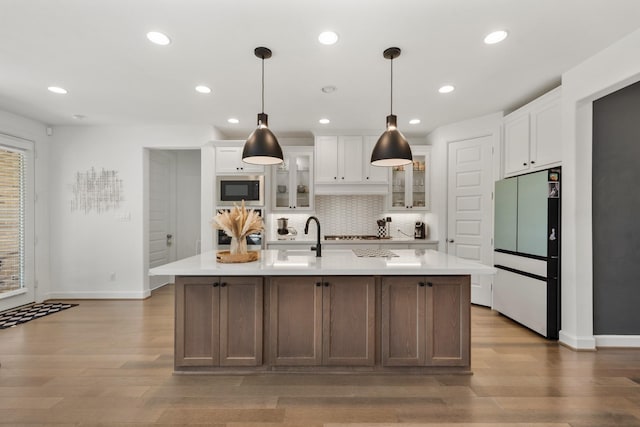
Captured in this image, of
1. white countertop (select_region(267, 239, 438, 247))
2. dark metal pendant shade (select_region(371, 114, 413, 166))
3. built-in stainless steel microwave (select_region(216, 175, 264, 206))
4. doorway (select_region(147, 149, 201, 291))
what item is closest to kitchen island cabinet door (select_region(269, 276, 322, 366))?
dark metal pendant shade (select_region(371, 114, 413, 166))

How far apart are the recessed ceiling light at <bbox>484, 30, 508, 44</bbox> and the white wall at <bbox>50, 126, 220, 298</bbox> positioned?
3786mm

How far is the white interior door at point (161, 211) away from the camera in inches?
210

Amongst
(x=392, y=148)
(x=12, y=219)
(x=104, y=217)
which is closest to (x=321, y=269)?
(x=392, y=148)

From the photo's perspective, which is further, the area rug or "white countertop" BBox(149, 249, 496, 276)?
the area rug

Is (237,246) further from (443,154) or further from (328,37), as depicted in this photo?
(443,154)

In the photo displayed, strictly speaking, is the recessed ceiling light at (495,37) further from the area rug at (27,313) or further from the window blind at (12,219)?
the window blind at (12,219)

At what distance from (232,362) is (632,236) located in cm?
380

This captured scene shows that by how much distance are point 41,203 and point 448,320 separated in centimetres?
564

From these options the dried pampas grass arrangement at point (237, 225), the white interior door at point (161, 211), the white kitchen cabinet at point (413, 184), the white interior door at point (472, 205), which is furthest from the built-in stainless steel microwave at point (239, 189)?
the white interior door at point (472, 205)

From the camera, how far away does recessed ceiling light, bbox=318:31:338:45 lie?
2391mm

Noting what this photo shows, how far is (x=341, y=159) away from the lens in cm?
494

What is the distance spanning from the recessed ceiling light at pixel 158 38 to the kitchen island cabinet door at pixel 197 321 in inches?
73.3

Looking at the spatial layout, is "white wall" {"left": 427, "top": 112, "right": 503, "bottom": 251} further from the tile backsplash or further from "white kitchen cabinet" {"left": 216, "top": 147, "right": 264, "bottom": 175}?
"white kitchen cabinet" {"left": 216, "top": 147, "right": 264, "bottom": 175}

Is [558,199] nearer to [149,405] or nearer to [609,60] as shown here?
[609,60]
